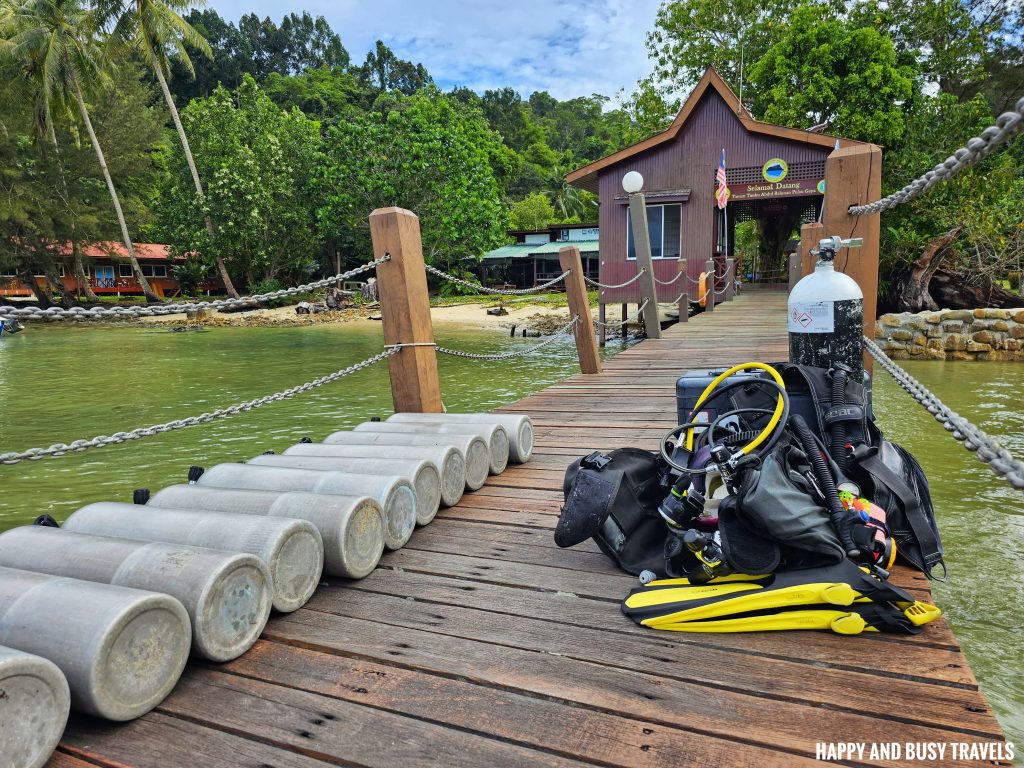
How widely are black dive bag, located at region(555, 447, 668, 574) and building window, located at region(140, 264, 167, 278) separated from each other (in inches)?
2147

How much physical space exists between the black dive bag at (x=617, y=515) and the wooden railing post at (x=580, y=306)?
16.7 ft

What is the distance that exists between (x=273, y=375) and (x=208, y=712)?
15.4 metres

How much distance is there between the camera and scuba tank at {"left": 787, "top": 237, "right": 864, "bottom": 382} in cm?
344

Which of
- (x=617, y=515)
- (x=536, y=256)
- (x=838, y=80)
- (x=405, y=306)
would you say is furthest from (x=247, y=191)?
(x=617, y=515)

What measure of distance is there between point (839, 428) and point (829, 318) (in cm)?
90

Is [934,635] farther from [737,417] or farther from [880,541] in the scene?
[737,417]

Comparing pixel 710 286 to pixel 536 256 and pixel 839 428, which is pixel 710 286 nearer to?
pixel 839 428

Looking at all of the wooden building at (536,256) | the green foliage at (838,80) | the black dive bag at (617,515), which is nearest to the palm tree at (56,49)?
the wooden building at (536,256)

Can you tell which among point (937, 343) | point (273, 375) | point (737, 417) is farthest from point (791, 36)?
point (737, 417)

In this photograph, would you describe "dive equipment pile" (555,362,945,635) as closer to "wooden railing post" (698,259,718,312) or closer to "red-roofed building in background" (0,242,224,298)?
"wooden railing post" (698,259,718,312)

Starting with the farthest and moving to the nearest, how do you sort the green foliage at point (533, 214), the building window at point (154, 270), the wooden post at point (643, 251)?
the green foliage at point (533, 214) → the building window at point (154, 270) → the wooden post at point (643, 251)

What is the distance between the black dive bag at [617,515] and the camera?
2754mm

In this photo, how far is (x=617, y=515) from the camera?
2801mm

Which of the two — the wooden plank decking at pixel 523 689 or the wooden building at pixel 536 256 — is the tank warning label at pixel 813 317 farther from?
the wooden building at pixel 536 256
